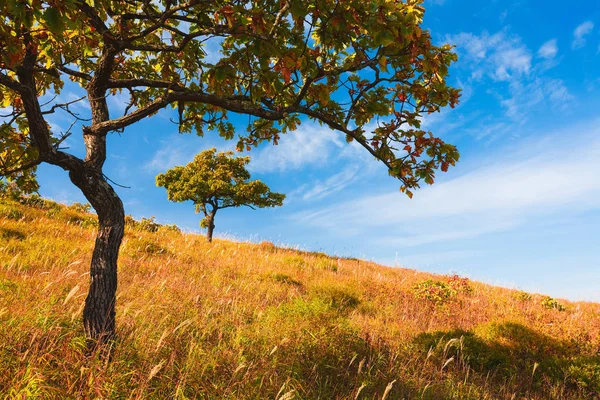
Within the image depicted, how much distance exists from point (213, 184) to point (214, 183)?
0.33 feet

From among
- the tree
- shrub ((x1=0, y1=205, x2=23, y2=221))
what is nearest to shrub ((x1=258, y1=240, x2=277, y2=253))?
shrub ((x1=0, y1=205, x2=23, y2=221))

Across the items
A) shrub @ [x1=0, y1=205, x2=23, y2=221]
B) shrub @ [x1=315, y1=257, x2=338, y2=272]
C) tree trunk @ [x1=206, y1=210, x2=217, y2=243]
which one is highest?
tree trunk @ [x1=206, y1=210, x2=217, y2=243]

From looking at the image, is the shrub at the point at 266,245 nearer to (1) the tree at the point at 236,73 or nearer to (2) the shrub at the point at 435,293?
(2) the shrub at the point at 435,293

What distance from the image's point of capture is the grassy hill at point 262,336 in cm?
404

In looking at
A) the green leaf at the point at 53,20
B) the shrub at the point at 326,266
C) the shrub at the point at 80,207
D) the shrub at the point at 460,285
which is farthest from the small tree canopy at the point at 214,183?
the green leaf at the point at 53,20

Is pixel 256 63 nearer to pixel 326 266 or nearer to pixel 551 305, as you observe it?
pixel 326 266

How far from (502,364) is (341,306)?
148 inches

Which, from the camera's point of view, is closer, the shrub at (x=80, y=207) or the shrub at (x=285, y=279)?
the shrub at (x=285, y=279)

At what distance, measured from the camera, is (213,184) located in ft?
75.1

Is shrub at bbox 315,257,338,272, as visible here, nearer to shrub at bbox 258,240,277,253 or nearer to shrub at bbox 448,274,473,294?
shrub at bbox 448,274,473,294

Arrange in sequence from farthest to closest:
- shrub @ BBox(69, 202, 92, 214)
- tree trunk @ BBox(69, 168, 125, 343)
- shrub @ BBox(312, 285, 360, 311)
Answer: shrub @ BBox(69, 202, 92, 214) < shrub @ BBox(312, 285, 360, 311) < tree trunk @ BBox(69, 168, 125, 343)

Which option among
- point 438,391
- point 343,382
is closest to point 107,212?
point 343,382

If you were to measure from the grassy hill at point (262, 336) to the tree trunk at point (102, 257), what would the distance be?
1.03 ft

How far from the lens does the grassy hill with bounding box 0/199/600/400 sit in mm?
4039
